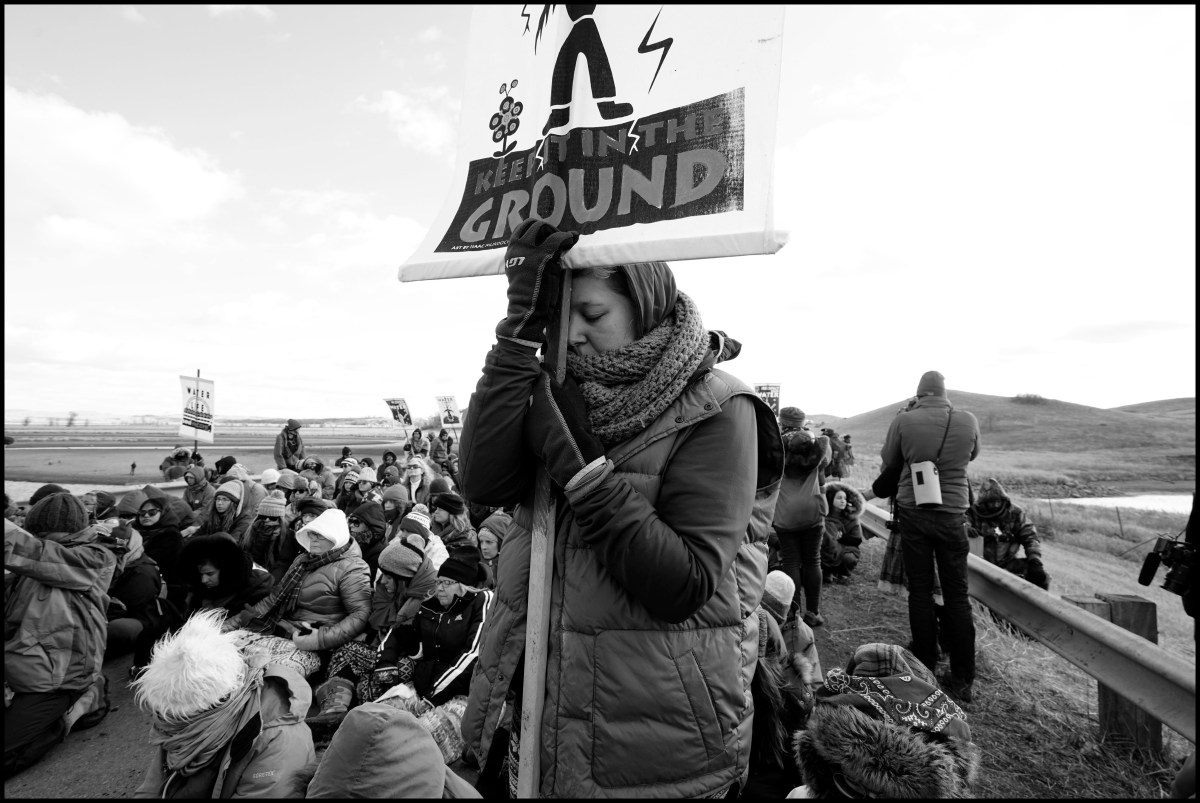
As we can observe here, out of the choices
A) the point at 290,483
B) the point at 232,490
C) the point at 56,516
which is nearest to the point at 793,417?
the point at 56,516

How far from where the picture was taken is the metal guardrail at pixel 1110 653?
2.49m

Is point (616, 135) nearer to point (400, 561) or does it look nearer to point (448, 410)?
point (400, 561)

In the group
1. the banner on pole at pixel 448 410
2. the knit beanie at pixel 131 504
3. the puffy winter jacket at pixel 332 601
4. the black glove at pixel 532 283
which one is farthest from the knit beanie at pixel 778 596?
the banner on pole at pixel 448 410

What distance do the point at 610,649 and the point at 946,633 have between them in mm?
3541

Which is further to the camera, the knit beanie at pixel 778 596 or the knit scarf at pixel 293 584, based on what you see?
the knit scarf at pixel 293 584

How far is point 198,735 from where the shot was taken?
233 centimetres

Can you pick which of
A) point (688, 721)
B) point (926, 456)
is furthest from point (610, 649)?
point (926, 456)

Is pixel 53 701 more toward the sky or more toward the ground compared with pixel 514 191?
more toward the ground

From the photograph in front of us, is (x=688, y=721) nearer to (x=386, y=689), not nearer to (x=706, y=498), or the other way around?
(x=706, y=498)

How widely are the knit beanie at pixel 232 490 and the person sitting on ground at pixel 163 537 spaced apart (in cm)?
55

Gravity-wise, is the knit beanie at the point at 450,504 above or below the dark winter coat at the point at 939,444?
below

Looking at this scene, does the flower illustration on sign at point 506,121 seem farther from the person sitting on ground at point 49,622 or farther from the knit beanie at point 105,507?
the knit beanie at point 105,507

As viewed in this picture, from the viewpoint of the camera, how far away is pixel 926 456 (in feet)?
13.7

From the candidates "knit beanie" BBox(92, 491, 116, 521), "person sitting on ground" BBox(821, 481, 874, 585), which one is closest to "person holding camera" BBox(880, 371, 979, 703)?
"person sitting on ground" BBox(821, 481, 874, 585)
